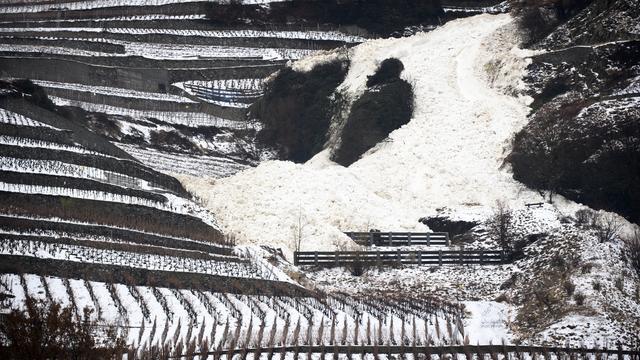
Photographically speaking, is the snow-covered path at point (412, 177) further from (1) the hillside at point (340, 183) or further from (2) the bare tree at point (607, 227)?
(2) the bare tree at point (607, 227)

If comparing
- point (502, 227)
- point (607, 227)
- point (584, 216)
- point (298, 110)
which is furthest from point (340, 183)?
point (298, 110)

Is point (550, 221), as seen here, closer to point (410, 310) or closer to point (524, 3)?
point (410, 310)

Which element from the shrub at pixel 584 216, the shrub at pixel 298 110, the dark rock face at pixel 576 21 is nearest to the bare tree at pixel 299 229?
the shrub at pixel 584 216

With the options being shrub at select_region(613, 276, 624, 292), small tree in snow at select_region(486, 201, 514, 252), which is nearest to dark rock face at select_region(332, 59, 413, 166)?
small tree in snow at select_region(486, 201, 514, 252)

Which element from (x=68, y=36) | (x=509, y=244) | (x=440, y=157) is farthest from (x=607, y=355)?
(x=68, y=36)

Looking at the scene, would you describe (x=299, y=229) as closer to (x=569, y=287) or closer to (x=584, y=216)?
(x=584, y=216)
